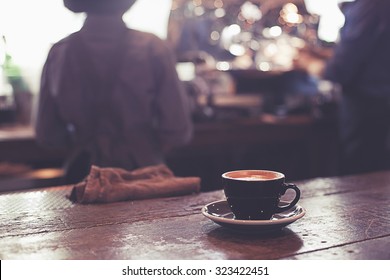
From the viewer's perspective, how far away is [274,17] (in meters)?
5.06

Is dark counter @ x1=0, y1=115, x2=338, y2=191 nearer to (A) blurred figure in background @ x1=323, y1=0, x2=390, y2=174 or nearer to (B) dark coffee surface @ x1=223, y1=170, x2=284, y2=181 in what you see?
(A) blurred figure in background @ x1=323, y1=0, x2=390, y2=174

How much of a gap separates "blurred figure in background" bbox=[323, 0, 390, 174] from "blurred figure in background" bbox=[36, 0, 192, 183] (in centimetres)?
145

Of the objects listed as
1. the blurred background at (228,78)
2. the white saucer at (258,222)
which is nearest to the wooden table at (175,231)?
the white saucer at (258,222)

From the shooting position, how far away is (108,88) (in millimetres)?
2156

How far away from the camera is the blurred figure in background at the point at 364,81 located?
3225 mm

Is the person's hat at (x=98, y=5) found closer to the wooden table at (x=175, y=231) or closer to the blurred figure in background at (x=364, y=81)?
the wooden table at (x=175, y=231)

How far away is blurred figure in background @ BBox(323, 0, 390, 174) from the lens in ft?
10.6

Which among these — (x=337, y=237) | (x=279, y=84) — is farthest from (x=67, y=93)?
(x=279, y=84)

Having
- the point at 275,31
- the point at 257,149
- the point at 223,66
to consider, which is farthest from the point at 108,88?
the point at 275,31

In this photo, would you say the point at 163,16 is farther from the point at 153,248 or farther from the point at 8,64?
the point at 153,248

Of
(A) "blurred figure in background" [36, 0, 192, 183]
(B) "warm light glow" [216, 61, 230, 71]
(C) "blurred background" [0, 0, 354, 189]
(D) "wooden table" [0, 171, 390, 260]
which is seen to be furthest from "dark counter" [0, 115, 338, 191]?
(D) "wooden table" [0, 171, 390, 260]

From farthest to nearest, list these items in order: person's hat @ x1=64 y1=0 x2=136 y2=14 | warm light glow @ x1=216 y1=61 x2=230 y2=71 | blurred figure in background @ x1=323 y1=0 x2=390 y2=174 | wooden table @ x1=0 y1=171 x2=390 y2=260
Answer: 1. warm light glow @ x1=216 y1=61 x2=230 y2=71
2. blurred figure in background @ x1=323 y1=0 x2=390 y2=174
3. person's hat @ x1=64 y1=0 x2=136 y2=14
4. wooden table @ x1=0 y1=171 x2=390 y2=260

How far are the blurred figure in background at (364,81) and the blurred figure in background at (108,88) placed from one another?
145 cm

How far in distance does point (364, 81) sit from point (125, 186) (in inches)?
92.1
